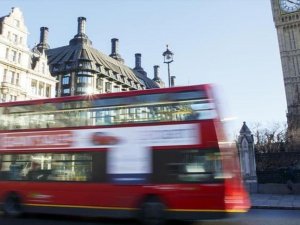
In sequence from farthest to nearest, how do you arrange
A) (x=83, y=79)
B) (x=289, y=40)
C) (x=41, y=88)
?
(x=289, y=40), (x=83, y=79), (x=41, y=88)

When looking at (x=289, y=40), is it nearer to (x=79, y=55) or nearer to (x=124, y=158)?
(x=79, y=55)

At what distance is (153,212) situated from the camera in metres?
9.98

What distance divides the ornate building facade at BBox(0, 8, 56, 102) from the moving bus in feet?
99.7

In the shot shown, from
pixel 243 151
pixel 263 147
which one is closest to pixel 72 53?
pixel 263 147

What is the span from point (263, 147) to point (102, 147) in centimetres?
2805

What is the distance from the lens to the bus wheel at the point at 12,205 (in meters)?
12.0

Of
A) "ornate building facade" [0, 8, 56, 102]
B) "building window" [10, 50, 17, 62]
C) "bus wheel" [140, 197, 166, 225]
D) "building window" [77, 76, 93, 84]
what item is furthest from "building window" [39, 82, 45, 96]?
"bus wheel" [140, 197, 166, 225]

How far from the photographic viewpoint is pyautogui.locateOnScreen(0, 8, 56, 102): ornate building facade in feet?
133

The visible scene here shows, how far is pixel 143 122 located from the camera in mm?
10586

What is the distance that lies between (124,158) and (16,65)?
36.6 metres

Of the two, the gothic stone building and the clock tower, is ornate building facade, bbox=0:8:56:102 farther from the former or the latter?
the clock tower

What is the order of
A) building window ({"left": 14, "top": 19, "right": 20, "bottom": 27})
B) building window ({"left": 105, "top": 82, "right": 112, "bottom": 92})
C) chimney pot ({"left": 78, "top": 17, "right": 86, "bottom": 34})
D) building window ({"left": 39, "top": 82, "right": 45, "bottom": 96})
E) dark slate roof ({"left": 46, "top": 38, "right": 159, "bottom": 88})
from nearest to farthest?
building window ({"left": 14, "top": 19, "right": 20, "bottom": 27}), building window ({"left": 39, "top": 82, "right": 45, "bottom": 96}), dark slate roof ({"left": 46, "top": 38, "right": 159, "bottom": 88}), building window ({"left": 105, "top": 82, "right": 112, "bottom": 92}), chimney pot ({"left": 78, "top": 17, "right": 86, "bottom": 34})

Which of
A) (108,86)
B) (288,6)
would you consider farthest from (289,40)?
(108,86)

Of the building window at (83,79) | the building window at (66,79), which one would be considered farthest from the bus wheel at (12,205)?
the building window at (66,79)
